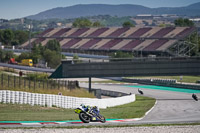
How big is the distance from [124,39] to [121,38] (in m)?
1.51

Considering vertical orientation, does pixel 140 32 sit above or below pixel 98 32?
above

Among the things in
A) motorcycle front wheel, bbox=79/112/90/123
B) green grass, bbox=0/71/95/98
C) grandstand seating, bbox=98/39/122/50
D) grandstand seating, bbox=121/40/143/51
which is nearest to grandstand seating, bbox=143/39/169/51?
grandstand seating, bbox=121/40/143/51

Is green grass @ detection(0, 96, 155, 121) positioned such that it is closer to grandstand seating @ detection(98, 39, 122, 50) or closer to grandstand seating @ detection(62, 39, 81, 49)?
grandstand seating @ detection(98, 39, 122, 50)

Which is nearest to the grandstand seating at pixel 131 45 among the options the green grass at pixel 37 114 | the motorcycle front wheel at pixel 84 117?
the green grass at pixel 37 114

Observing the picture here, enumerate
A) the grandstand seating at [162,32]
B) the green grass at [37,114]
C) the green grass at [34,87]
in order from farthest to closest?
the grandstand seating at [162,32] < the green grass at [34,87] < the green grass at [37,114]

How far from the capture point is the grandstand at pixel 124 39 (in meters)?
121

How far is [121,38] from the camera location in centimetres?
14325

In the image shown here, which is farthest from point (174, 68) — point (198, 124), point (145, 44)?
point (145, 44)

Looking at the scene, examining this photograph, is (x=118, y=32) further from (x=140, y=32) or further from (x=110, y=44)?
(x=110, y=44)

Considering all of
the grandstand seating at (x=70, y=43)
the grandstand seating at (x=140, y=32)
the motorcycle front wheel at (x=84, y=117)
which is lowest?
the grandstand seating at (x=70, y=43)

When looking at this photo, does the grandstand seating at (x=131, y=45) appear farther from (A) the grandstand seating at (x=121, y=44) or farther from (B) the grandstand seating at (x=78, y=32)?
(B) the grandstand seating at (x=78, y=32)

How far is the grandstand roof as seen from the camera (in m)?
124

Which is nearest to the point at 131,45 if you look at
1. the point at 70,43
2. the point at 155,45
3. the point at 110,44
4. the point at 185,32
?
the point at 110,44

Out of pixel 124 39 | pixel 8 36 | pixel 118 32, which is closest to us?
pixel 124 39
